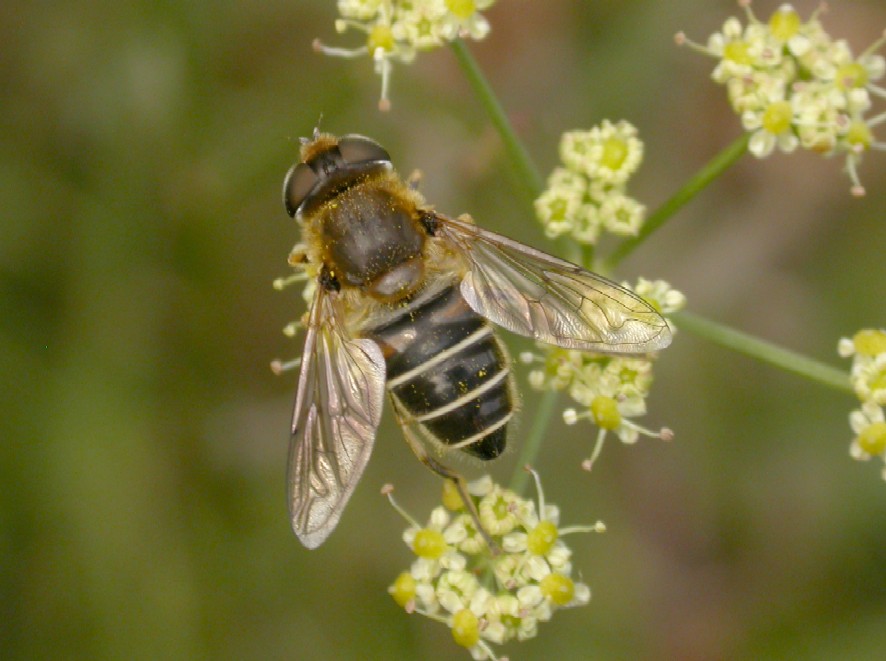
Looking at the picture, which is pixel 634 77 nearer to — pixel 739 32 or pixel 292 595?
pixel 739 32

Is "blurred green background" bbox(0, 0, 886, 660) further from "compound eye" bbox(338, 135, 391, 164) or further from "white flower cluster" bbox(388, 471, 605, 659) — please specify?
"white flower cluster" bbox(388, 471, 605, 659)

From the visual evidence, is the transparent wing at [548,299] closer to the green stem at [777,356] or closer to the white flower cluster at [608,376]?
the white flower cluster at [608,376]

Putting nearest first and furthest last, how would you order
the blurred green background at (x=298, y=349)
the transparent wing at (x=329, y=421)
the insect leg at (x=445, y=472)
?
the transparent wing at (x=329, y=421)
the insect leg at (x=445, y=472)
the blurred green background at (x=298, y=349)

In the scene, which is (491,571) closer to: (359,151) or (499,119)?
(359,151)

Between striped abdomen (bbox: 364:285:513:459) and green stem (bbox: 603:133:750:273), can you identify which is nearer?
striped abdomen (bbox: 364:285:513:459)

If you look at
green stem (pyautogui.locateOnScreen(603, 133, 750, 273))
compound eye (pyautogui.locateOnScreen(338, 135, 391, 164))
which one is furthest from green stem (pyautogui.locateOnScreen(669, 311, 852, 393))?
compound eye (pyautogui.locateOnScreen(338, 135, 391, 164))

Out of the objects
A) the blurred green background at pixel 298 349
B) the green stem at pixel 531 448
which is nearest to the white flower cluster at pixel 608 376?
the green stem at pixel 531 448
